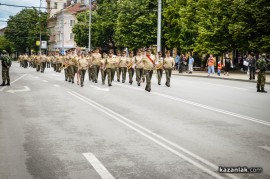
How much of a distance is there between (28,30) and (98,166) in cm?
11209

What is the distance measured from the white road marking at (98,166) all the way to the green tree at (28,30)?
351 ft

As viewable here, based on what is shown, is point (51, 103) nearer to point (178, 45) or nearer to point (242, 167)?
point (242, 167)

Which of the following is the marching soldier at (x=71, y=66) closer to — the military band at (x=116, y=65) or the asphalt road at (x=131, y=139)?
the military band at (x=116, y=65)

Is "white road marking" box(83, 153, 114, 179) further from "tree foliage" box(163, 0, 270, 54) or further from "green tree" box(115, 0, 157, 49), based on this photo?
"green tree" box(115, 0, 157, 49)

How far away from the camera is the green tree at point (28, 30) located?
111875mm

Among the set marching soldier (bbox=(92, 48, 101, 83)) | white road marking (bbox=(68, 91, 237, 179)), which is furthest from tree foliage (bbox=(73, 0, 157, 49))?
white road marking (bbox=(68, 91, 237, 179))

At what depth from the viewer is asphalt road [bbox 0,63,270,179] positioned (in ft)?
21.2

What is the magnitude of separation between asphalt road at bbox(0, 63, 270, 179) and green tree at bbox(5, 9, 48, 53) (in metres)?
101

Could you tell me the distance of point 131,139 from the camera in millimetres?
8680

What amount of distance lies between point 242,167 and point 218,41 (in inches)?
1517

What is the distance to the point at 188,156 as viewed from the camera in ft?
23.8

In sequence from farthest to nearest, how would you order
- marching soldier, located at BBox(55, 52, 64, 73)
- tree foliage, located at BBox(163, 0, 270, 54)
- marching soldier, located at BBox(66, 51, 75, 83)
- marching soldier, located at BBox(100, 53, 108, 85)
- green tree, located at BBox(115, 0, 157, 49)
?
green tree, located at BBox(115, 0, 157, 49), marching soldier, located at BBox(55, 52, 64, 73), tree foliage, located at BBox(163, 0, 270, 54), marching soldier, located at BBox(66, 51, 75, 83), marching soldier, located at BBox(100, 53, 108, 85)

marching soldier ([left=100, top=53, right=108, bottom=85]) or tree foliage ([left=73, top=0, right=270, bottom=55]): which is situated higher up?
tree foliage ([left=73, top=0, right=270, bottom=55])

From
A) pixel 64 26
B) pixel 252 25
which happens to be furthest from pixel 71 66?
pixel 64 26
